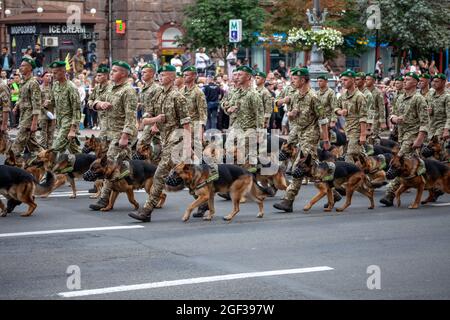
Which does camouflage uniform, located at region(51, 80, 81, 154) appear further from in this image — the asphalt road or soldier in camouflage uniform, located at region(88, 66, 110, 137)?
the asphalt road

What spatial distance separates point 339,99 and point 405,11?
1055 inches

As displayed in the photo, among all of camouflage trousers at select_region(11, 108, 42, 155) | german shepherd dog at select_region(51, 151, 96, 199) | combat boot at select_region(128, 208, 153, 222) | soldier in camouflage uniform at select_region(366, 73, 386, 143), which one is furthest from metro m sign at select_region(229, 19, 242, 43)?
combat boot at select_region(128, 208, 153, 222)

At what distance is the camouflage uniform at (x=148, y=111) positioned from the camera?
13523mm

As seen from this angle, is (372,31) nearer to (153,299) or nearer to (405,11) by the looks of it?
(405,11)

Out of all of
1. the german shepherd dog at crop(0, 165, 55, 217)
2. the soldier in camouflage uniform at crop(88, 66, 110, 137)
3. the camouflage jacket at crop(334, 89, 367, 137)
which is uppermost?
the soldier in camouflage uniform at crop(88, 66, 110, 137)

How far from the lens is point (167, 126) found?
13156 mm

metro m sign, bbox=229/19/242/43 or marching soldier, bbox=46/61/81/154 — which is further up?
metro m sign, bbox=229/19/242/43

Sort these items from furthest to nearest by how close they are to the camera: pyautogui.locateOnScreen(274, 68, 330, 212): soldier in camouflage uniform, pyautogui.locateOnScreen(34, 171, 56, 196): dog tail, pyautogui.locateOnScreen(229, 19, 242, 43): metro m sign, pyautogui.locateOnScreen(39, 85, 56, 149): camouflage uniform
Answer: pyautogui.locateOnScreen(229, 19, 242, 43): metro m sign, pyautogui.locateOnScreen(39, 85, 56, 149): camouflage uniform, pyautogui.locateOnScreen(274, 68, 330, 212): soldier in camouflage uniform, pyautogui.locateOnScreen(34, 171, 56, 196): dog tail

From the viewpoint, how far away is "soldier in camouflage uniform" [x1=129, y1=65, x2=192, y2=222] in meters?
13.0

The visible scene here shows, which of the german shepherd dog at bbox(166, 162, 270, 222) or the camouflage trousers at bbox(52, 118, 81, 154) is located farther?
the camouflage trousers at bbox(52, 118, 81, 154)

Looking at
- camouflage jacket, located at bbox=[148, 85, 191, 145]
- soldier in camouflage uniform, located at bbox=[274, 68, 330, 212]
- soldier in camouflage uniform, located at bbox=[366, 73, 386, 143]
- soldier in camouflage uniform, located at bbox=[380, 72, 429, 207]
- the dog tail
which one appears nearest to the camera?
camouflage jacket, located at bbox=[148, 85, 191, 145]

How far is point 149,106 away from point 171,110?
1.57 feet

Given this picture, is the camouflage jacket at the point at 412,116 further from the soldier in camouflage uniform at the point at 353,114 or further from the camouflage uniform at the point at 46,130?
the camouflage uniform at the point at 46,130

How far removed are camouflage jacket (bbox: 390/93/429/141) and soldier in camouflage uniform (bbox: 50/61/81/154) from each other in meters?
5.29
